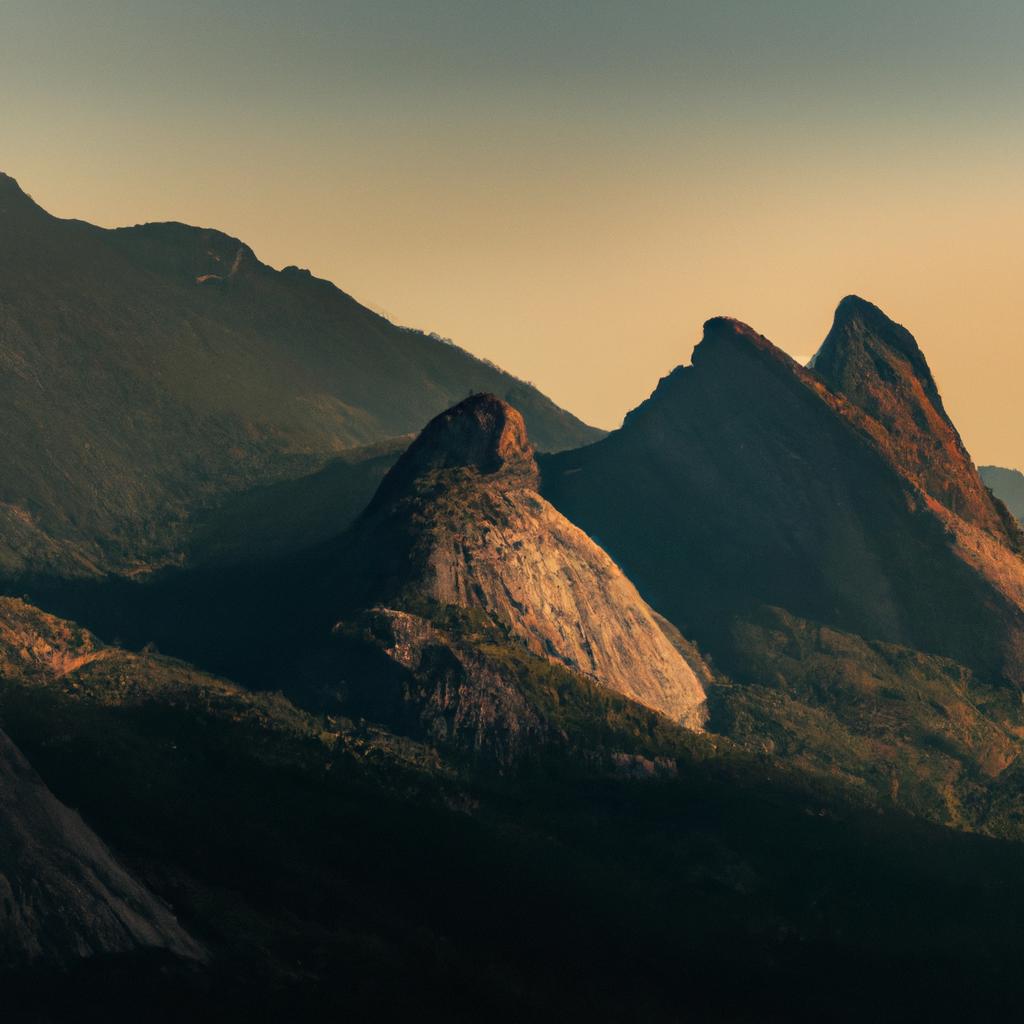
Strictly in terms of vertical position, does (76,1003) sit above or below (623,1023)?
below

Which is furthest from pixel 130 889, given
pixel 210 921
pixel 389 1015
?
pixel 389 1015

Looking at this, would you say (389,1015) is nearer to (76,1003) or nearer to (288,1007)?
(288,1007)

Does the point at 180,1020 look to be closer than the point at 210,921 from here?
Yes

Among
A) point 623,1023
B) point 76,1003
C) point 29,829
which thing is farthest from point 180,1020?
point 623,1023

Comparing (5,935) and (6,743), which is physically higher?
(6,743)

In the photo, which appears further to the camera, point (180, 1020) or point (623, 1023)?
point (623, 1023)

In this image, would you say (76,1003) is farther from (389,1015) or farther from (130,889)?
(389,1015)
